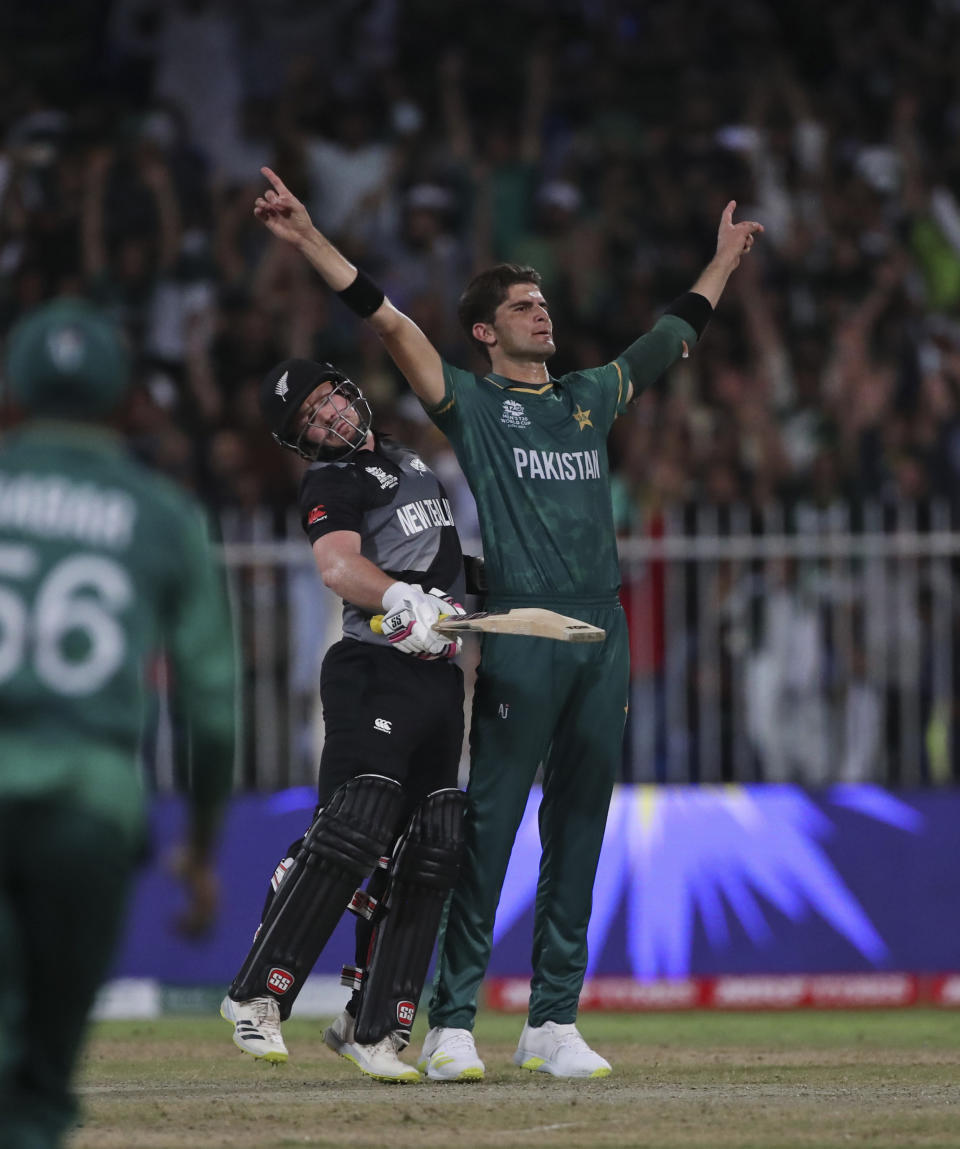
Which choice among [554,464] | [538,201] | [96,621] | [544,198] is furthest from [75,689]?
[538,201]

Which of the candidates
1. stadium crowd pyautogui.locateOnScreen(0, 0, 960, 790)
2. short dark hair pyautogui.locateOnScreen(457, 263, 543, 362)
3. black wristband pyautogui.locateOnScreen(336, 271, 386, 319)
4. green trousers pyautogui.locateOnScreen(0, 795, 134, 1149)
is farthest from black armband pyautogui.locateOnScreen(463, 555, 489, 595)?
stadium crowd pyautogui.locateOnScreen(0, 0, 960, 790)

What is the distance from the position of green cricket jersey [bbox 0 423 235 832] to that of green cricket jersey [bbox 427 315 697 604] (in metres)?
3.17

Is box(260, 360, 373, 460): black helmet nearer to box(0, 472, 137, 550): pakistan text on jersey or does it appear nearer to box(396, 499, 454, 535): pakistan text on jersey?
box(396, 499, 454, 535): pakistan text on jersey

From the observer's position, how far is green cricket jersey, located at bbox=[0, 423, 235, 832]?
425 centimetres

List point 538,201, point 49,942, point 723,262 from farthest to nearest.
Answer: point 538,201
point 723,262
point 49,942

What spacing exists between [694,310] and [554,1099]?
340 cm

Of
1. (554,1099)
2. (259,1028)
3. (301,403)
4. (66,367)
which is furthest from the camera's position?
(301,403)

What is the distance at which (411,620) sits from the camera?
7328 millimetres

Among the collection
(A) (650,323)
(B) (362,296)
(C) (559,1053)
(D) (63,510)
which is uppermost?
(A) (650,323)

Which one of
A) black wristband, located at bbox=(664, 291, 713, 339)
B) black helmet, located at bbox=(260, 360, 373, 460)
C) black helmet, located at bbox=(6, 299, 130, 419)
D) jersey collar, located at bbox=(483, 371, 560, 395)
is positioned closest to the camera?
black helmet, located at bbox=(6, 299, 130, 419)

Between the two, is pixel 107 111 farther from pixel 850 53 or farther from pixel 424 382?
pixel 424 382

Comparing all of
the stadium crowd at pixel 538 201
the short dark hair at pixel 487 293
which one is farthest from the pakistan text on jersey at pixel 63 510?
the stadium crowd at pixel 538 201

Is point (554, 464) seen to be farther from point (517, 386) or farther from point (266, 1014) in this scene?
point (266, 1014)

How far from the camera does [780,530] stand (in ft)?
40.1
